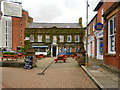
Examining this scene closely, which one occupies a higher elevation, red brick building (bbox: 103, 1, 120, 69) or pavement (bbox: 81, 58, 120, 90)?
red brick building (bbox: 103, 1, 120, 69)

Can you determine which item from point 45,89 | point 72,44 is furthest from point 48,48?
point 45,89

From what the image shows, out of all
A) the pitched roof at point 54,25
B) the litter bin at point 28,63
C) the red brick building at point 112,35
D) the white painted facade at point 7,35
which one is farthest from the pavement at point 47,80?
the white painted facade at point 7,35

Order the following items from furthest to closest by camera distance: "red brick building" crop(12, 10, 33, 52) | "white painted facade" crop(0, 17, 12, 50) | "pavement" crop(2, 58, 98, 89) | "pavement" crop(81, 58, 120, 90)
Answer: "white painted facade" crop(0, 17, 12, 50), "red brick building" crop(12, 10, 33, 52), "pavement" crop(2, 58, 98, 89), "pavement" crop(81, 58, 120, 90)

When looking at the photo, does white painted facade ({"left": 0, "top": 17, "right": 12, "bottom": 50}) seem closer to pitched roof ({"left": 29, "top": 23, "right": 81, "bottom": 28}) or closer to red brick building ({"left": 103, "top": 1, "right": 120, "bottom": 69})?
pitched roof ({"left": 29, "top": 23, "right": 81, "bottom": 28})

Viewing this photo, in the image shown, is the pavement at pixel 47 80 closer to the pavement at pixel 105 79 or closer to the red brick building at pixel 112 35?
the pavement at pixel 105 79

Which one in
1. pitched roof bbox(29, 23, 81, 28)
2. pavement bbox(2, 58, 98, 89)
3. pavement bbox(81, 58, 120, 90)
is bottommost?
pavement bbox(2, 58, 98, 89)

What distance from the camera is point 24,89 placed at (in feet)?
14.9

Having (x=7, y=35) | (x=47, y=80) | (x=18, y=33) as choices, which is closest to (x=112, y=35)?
(x=47, y=80)

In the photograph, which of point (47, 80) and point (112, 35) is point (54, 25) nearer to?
point (112, 35)

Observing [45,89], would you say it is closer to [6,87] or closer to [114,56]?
[6,87]

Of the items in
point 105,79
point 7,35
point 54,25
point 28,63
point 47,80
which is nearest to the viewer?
point 105,79

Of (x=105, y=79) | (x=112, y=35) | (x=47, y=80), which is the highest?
(x=112, y=35)

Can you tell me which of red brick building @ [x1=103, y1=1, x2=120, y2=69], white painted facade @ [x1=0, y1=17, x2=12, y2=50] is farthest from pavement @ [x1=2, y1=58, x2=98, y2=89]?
white painted facade @ [x1=0, y1=17, x2=12, y2=50]

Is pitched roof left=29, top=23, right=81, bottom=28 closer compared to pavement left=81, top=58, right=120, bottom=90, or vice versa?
pavement left=81, top=58, right=120, bottom=90
